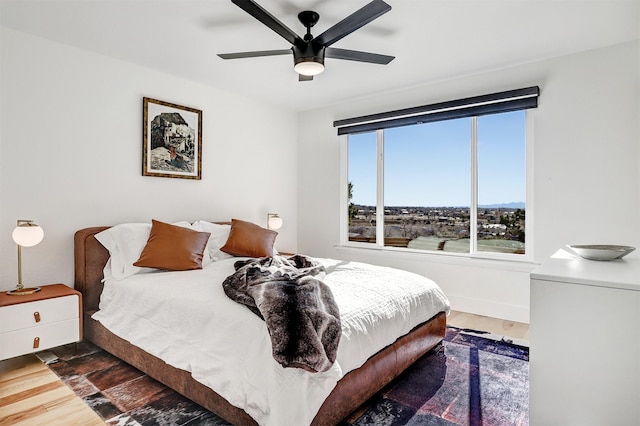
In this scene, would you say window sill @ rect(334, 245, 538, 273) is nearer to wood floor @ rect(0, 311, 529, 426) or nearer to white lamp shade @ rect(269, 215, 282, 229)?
white lamp shade @ rect(269, 215, 282, 229)

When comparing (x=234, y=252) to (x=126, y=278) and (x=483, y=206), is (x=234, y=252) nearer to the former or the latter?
(x=126, y=278)

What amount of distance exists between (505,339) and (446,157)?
78.6 inches

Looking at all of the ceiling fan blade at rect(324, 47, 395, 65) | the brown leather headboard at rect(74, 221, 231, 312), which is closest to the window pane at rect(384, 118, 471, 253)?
the ceiling fan blade at rect(324, 47, 395, 65)

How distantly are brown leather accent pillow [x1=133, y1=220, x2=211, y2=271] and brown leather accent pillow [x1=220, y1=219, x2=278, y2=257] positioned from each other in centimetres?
34

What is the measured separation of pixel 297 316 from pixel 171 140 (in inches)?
114

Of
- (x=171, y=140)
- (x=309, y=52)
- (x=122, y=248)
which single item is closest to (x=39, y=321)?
(x=122, y=248)

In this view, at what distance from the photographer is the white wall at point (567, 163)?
2.98 m

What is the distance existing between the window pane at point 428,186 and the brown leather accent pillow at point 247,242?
1663 millimetres

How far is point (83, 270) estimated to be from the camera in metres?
2.96

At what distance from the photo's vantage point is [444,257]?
13.1ft

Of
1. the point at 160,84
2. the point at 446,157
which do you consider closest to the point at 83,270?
the point at 160,84

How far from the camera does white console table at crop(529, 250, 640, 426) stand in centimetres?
112

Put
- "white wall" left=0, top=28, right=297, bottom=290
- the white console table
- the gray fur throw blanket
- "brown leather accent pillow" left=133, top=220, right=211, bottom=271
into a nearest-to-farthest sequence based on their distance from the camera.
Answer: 1. the white console table
2. the gray fur throw blanket
3. "white wall" left=0, top=28, right=297, bottom=290
4. "brown leather accent pillow" left=133, top=220, right=211, bottom=271

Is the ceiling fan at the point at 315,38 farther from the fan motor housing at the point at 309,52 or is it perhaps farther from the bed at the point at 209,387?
the bed at the point at 209,387
